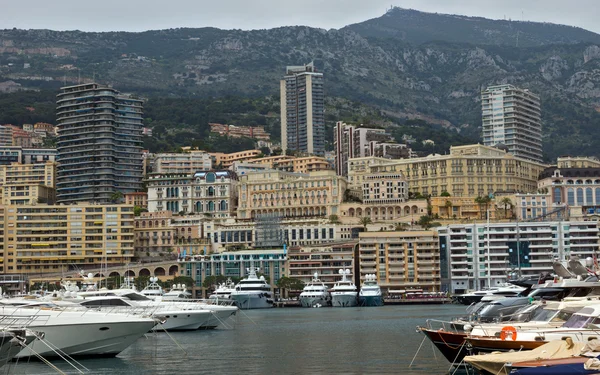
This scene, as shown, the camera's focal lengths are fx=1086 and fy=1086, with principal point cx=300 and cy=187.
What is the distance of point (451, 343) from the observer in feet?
177

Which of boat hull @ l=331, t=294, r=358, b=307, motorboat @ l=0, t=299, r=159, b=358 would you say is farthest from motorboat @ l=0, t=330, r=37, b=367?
boat hull @ l=331, t=294, r=358, b=307

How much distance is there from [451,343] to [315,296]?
122m

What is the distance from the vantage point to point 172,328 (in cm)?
9631

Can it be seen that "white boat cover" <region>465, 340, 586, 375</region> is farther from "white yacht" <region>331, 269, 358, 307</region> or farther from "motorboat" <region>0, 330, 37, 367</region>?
"white yacht" <region>331, 269, 358, 307</region>

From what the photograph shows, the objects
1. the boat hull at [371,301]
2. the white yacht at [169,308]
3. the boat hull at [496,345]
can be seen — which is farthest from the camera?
the boat hull at [371,301]

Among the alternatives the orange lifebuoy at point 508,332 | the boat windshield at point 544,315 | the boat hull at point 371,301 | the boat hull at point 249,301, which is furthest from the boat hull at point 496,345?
the boat hull at point 371,301

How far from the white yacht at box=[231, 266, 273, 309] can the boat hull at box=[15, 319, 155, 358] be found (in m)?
101

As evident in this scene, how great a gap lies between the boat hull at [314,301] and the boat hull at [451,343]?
394 ft

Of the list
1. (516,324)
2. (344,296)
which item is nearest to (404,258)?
(344,296)

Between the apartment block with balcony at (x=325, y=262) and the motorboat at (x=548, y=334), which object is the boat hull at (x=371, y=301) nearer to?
the apartment block with balcony at (x=325, y=262)

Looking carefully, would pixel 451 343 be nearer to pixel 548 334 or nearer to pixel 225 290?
pixel 548 334

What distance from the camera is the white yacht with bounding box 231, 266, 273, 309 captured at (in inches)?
6609

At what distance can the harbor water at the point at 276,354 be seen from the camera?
59.1 metres

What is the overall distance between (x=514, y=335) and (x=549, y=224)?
14281 cm
